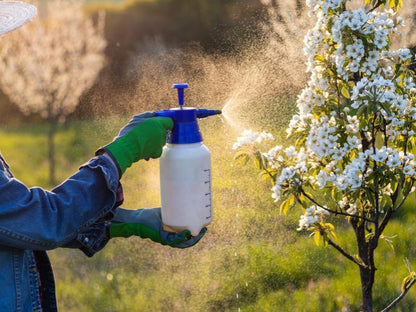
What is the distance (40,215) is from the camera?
1.42 meters

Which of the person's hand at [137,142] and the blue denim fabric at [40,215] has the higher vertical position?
the person's hand at [137,142]

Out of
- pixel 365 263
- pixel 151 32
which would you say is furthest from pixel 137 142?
pixel 151 32

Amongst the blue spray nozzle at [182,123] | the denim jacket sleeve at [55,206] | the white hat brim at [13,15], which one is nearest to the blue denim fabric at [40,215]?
the denim jacket sleeve at [55,206]

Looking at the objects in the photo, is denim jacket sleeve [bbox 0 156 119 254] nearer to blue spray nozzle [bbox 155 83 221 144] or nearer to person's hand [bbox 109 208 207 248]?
blue spray nozzle [bbox 155 83 221 144]

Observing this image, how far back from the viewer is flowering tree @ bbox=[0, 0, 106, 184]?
20.5 ft

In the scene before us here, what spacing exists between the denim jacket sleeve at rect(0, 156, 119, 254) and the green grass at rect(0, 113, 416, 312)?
2567 millimetres

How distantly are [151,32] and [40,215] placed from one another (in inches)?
332

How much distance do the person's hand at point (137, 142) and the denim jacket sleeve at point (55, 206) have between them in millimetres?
51

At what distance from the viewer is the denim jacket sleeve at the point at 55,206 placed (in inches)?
55.1

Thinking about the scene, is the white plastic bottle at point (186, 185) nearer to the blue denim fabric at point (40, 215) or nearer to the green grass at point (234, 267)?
the blue denim fabric at point (40, 215)

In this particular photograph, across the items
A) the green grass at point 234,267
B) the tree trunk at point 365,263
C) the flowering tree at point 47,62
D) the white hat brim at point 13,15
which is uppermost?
the white hat brim at point 13,15

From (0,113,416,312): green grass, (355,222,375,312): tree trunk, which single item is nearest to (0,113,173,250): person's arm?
(355,222,375,312): tree trunk

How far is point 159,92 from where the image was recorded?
25.3ft

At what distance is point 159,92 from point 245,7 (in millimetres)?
1858
